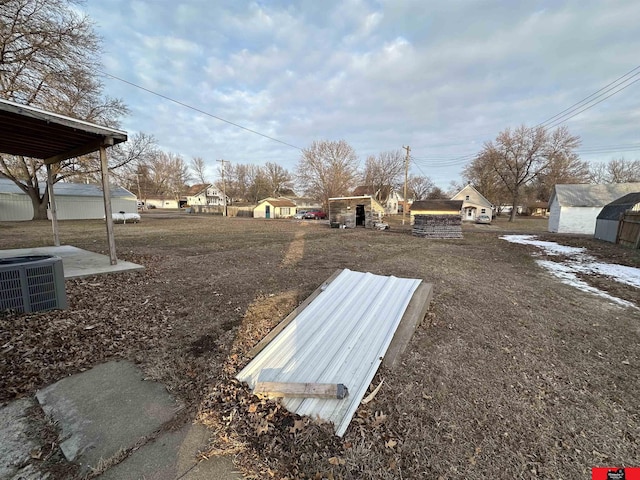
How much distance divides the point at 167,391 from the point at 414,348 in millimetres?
2602

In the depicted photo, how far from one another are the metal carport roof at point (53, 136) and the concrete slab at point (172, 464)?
556cm

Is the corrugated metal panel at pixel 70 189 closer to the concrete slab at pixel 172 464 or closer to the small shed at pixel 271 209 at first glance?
the small shed at pixel 271 209

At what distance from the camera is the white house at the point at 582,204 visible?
22188mm

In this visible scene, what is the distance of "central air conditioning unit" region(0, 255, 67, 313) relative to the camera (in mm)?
3500

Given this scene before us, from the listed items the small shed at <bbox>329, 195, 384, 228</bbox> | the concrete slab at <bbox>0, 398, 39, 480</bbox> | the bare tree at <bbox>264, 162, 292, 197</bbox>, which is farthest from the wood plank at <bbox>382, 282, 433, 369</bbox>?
the bare tree at <bbox>264, 162, 292, 197</bbox>

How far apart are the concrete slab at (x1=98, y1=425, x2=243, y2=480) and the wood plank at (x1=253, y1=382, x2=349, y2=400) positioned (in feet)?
1.70

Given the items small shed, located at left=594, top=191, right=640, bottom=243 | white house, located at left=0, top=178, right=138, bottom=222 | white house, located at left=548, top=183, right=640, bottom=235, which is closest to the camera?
small shed, located at left=594, top=191, right=640, bottom=243

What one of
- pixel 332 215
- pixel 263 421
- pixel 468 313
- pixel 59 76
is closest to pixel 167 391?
pixel 263 421

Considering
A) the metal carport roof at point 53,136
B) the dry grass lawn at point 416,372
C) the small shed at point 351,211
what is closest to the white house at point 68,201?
the small shed at point 351,211

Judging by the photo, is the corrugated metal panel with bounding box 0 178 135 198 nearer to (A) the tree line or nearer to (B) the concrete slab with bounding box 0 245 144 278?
(B) the concrete slab with bounding box 0 245 144 278

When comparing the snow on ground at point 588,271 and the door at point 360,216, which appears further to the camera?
the door at point 360,216

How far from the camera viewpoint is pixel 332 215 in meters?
23.9

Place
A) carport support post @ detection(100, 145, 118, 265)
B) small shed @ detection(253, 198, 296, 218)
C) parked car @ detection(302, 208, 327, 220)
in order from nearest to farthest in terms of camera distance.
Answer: carport support post @ detection(100, 145, 118, 265), parked car @ detection(302, 208, 327, 220), small shed @ detection(253, 198, 296, 218)

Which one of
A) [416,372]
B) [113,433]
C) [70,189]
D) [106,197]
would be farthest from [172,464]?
[70,189]
